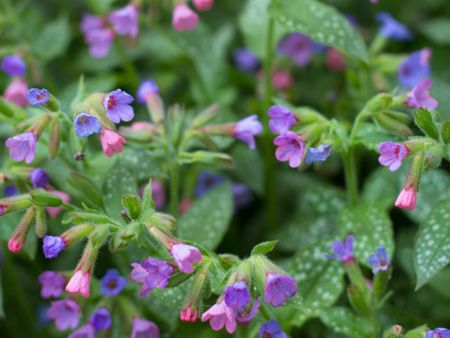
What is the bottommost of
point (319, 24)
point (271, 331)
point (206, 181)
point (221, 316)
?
point (206, 181)

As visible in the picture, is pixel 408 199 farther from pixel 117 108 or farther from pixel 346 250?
pixel 117 108

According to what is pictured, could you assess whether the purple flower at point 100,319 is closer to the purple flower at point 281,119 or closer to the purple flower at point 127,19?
the purple flower at point 281,119

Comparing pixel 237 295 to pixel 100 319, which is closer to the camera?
pixel 237 295

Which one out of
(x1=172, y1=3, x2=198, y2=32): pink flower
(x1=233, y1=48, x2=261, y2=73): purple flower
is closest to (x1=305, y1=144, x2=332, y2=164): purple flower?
(x1=172, y1=3, x2=198, y2=32): pink flower

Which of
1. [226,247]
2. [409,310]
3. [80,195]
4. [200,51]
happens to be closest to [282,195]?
[226,247]

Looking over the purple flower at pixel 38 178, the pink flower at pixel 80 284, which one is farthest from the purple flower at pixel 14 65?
the pink flower at pixel 80 284

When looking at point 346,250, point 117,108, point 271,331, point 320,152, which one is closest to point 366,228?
point 346,250

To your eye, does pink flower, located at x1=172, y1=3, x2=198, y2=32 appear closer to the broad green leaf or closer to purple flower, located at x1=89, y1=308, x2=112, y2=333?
the broad green leaf
